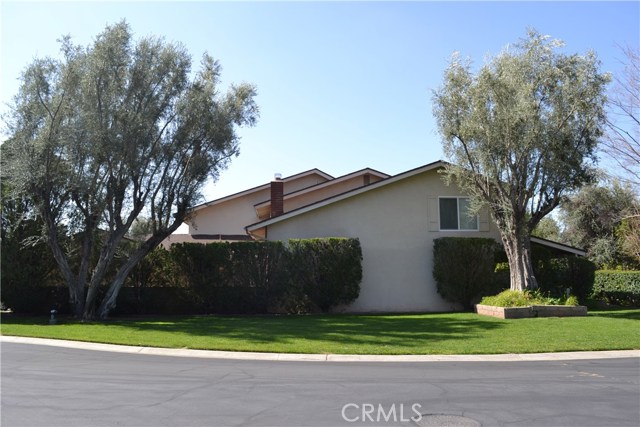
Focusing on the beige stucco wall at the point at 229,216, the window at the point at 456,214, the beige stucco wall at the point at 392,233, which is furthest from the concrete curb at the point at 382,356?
the beige stucco wall at the point at 229,216

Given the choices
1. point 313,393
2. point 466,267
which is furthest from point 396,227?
point 313,393

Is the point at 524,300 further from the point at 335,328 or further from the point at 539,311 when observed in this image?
the point at 335,328

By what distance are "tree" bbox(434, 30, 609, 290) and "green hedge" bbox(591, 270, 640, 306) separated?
869 cm

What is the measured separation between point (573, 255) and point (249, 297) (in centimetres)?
1374

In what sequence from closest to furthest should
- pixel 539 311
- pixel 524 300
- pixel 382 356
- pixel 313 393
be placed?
pixel 313 393, pixel 382 356, pixel 539 311, pixel 524 300

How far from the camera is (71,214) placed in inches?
808

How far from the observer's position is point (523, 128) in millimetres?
18672

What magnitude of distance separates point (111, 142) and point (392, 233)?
11.5m

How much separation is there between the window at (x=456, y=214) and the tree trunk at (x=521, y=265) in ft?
9.53

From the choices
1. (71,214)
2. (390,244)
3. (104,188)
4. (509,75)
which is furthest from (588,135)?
(71,214)

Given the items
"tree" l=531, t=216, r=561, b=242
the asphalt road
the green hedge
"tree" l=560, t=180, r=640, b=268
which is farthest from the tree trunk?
"tree" l=531, t=216, r=561, b=242

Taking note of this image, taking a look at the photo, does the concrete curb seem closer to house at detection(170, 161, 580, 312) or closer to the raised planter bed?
the raised planter bed

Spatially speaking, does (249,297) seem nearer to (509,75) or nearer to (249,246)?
(249,246)

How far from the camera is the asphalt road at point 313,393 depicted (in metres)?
6.65
